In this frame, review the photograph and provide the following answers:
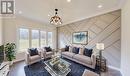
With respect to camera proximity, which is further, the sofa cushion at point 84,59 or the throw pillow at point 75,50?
the throw pillow at point 75,50

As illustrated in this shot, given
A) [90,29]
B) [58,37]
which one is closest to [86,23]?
[90,29]

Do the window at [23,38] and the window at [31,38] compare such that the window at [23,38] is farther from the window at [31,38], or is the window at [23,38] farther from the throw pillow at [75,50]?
the throw pillow at [75,50]

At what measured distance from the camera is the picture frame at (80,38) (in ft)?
19.3

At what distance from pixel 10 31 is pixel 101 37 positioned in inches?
212

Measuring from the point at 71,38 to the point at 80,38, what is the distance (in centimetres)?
106

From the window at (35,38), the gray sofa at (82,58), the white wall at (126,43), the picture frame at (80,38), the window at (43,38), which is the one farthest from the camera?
the window at (43,38)

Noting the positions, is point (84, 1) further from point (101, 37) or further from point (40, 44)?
point (40, 44)

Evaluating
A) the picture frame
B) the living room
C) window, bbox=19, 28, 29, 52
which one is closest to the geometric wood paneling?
the living room

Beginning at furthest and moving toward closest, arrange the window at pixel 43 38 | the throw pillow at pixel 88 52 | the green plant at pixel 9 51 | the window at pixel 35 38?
the window at pixel 43 38 → the window at pixel 35 38 → the throw pillow at pixel 88 52 → the green plant at pixel 9 51

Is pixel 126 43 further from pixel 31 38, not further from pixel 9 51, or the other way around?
pixel 31 38

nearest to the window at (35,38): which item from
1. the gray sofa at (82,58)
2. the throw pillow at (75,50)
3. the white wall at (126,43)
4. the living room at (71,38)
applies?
the living room at (71,38)

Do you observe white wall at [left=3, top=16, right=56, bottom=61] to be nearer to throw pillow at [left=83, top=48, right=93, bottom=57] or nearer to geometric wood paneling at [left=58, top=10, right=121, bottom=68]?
geometric wood paneling at [left=58, top=10, right=121, bottom=68]

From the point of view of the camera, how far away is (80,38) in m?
6.25

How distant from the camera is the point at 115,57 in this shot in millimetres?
4285
